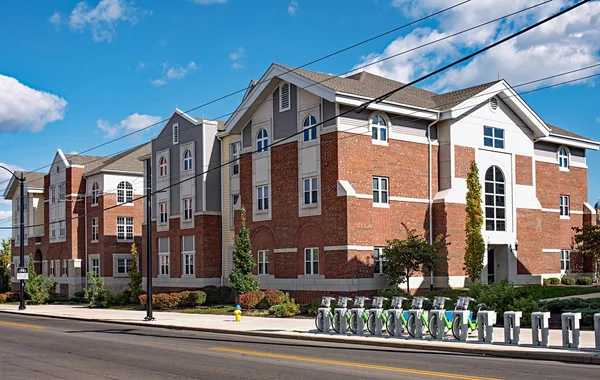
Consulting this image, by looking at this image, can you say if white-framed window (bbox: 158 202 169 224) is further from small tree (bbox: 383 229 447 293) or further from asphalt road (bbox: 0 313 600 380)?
asphalt road (bbox: 0 313 600 380)

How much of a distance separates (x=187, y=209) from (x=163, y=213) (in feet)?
10.3

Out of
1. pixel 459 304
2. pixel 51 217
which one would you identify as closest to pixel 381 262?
pixel 459 304

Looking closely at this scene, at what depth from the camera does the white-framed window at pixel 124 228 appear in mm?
57438

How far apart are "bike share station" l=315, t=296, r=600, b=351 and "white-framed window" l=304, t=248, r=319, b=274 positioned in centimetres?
1090

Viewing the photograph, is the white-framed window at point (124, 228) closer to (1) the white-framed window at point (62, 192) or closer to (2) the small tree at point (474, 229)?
(1) the white-framed window at point (62, 192)

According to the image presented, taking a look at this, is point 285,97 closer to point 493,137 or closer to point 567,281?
point 493,137

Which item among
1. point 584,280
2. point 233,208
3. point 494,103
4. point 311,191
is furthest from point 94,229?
point 584,280

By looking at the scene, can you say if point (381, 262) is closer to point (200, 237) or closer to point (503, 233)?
point (503, 233)

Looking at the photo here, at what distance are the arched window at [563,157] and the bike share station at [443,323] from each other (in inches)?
1019

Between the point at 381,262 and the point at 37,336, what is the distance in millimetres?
16803

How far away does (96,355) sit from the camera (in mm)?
17719

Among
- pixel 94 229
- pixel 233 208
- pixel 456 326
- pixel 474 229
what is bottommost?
pixel 456 326

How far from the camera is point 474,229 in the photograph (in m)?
37.0

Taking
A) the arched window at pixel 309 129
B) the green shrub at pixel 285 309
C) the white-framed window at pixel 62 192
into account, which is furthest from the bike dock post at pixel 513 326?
the white-framed window at pixel 62 192
